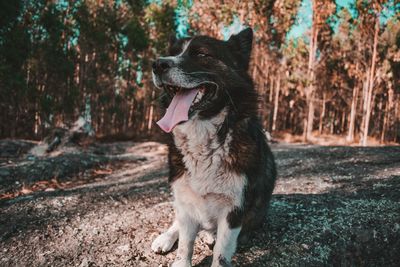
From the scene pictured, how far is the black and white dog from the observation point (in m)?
2.78

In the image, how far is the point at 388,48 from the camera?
96.8 feet

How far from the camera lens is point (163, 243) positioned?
11.1 ft

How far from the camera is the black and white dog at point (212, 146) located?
2779 millimetres

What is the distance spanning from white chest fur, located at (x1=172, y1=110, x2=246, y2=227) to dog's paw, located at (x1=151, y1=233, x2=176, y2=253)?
0.65 m

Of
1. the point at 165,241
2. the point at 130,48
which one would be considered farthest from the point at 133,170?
the point at 130,48

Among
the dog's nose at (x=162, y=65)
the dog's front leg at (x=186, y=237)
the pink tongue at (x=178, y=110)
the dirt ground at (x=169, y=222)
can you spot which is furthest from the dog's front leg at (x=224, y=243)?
the dog's nose at (x=162, y=65)

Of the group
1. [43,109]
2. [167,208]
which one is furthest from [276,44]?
[167,208]

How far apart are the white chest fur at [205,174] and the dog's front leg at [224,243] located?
0.13 metres

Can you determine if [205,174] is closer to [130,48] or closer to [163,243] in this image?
[163,243]

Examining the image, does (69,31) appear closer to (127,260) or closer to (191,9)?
(191,9)

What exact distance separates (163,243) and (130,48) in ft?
87.6

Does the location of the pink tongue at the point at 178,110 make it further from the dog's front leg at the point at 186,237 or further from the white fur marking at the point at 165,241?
the white fur marking at the point at 165,241

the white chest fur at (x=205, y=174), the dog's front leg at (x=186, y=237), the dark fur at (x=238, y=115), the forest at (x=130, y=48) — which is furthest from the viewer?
the forest at (x=130, y=48)

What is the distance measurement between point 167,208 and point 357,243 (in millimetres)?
2470
